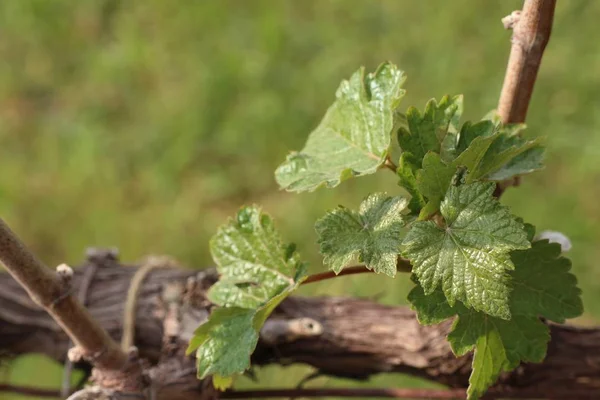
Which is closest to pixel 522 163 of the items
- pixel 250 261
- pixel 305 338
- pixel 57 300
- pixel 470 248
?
pixel 470 248

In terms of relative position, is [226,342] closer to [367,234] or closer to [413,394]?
[367,234]

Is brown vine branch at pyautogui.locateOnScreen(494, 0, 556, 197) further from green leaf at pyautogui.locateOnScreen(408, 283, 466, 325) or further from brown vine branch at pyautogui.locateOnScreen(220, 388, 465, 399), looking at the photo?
brown vine branch at pyautogui.locateOnScreen(220, 388, 465, 399)

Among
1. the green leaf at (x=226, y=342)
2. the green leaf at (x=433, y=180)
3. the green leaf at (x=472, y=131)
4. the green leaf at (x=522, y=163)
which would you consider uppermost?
the green leaf at (x=472, y=131)

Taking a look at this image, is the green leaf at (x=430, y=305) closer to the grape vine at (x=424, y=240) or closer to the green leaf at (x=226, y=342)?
the grape vine at (x=424, y=240)

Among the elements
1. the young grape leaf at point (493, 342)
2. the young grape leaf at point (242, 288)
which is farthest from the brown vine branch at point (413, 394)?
the young grape leaf at point (493, 342)

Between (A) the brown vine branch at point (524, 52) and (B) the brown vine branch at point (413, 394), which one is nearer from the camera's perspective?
(A) the brown vine branch at point (524, 52)

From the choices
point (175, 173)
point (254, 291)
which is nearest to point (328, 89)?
point (175, 173)
